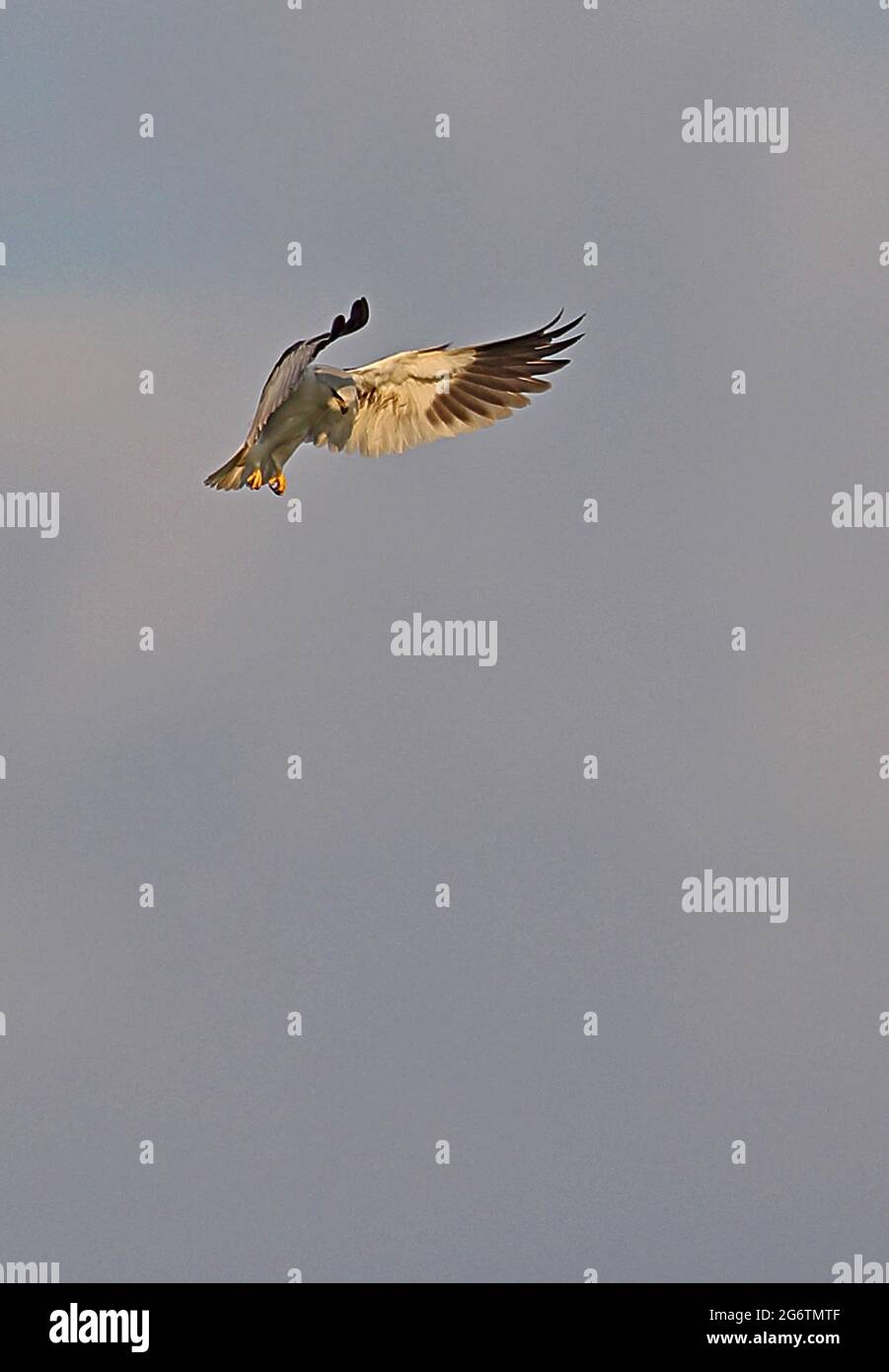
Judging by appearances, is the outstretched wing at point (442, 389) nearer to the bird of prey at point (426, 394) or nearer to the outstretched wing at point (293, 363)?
the bird of prey at point (426, 394)

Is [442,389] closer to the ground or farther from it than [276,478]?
farther from it

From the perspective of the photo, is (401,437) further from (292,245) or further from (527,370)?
(292,245)

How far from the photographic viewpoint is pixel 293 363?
1758cm

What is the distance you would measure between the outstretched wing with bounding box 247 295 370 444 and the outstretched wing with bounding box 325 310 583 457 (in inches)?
61.4

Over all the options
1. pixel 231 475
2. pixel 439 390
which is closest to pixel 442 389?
pixel 439 390

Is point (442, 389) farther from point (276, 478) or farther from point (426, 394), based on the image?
point (276, 478)

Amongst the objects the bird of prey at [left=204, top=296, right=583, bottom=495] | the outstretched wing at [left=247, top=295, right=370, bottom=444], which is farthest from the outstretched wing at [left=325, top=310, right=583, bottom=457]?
the outstretched wing at [left=247, top=295, right=370, bottom=444]

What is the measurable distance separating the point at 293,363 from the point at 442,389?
2.60 m

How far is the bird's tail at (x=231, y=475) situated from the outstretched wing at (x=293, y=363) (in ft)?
3.32

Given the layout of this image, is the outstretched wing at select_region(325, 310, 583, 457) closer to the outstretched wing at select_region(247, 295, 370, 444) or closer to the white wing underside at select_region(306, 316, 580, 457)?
the white wing underside at select_region(306, 316, 580, 457)

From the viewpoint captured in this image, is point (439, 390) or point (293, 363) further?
point (439, 390)

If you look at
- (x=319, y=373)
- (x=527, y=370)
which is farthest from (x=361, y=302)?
(x=527, y=370)

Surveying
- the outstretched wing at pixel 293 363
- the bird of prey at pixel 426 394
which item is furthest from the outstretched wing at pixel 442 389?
the outstretched wing at pixel 293 363
